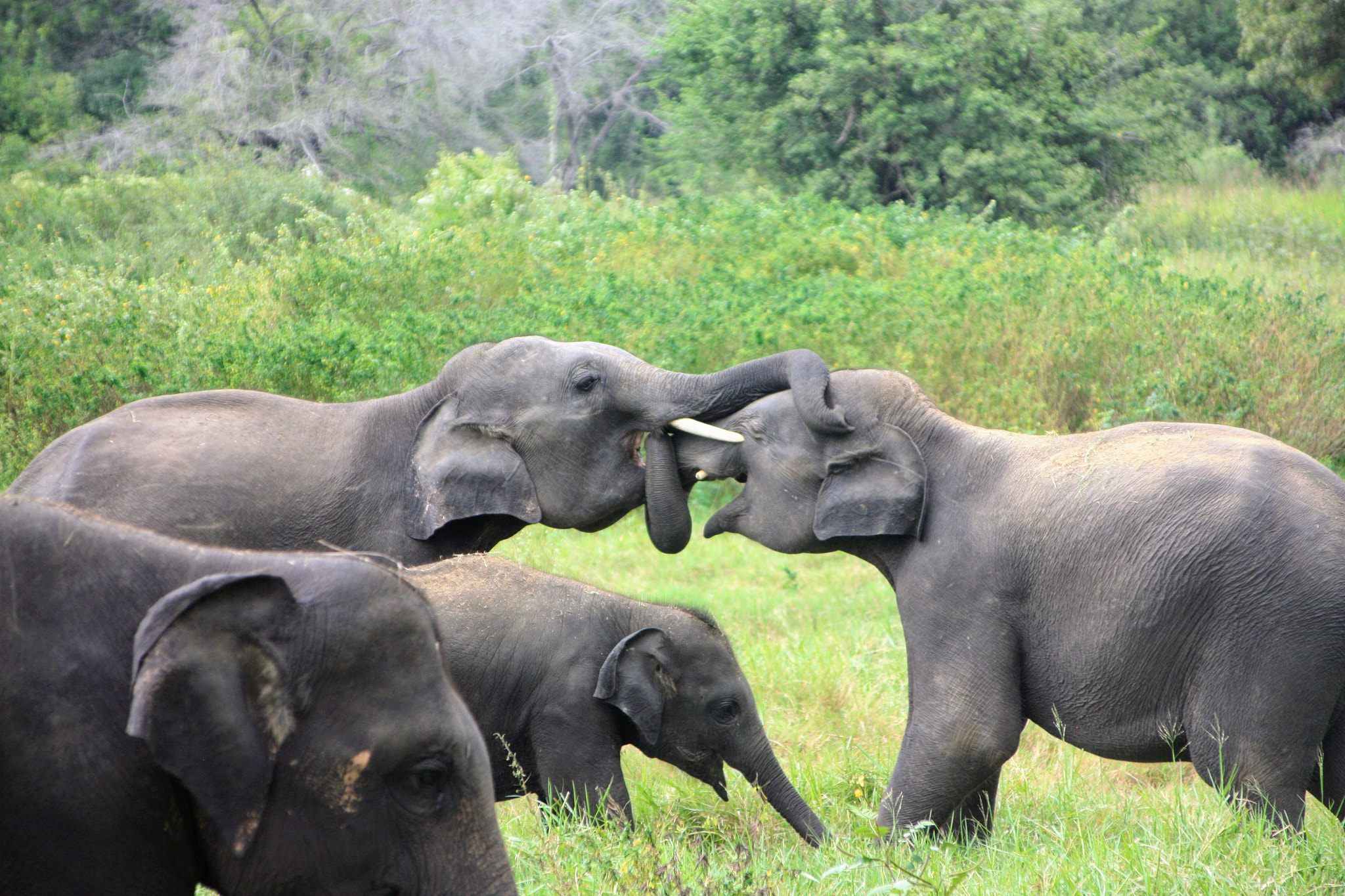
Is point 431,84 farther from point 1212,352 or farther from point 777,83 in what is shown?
point 1212,352

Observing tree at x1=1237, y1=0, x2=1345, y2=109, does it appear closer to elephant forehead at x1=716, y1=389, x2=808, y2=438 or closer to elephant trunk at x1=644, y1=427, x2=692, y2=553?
elephant forehead at x1=716, y1=389, x2=808, y2=438

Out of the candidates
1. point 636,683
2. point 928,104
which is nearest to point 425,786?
point 636,683

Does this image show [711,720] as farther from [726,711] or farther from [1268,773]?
[1268,773]

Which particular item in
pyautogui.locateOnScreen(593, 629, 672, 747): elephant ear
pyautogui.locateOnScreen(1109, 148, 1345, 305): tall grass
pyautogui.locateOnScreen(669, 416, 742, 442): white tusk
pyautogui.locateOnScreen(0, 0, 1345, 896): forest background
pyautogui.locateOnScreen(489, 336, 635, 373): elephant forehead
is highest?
pyautogui.locateOnScreen(489, 336, 635, 373): elephant forehead

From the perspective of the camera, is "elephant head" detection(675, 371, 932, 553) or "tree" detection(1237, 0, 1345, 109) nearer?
"elephant head" detection(675, 371, 932, 553)

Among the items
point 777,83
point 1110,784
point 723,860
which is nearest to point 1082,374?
point 1110,784

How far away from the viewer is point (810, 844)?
185 inches

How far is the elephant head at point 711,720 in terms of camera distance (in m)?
4.73

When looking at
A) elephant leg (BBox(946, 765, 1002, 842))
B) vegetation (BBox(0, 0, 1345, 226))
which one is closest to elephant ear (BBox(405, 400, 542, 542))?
elephant leg (BBox(946, 765, 1002, 842))

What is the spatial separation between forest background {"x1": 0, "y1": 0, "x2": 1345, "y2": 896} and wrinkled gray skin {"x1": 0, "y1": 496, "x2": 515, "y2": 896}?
4.00ft

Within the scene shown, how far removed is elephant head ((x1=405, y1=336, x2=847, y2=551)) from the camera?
4641mm

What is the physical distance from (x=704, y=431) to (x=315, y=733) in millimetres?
2702

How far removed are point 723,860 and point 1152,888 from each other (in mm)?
1276

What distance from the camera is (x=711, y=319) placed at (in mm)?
10562
